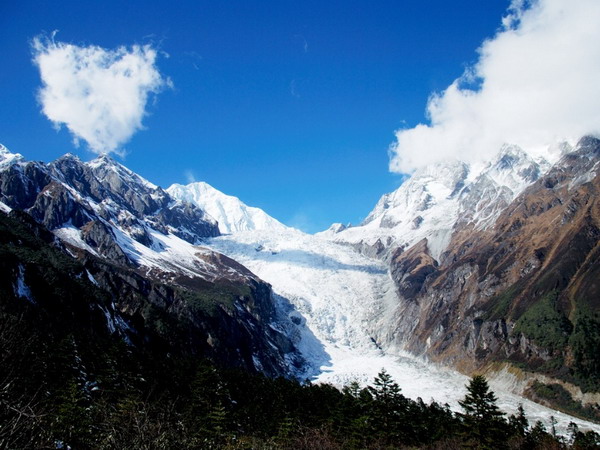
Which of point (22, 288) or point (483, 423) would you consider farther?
point (22, 288)

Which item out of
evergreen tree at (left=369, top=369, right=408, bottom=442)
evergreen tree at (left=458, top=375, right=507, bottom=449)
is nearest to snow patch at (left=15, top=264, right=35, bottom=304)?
evergreen tree at (left=369, top=369, right=408, bottom=442)

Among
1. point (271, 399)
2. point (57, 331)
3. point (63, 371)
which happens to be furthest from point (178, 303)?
point (63, 371)

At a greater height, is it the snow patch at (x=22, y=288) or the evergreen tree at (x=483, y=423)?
the evergreen tree at (x=483, y=423)

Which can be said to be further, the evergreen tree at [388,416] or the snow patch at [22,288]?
the snow patch at [22,288]

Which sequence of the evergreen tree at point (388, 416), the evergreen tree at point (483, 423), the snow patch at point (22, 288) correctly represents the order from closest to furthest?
the evergreen tree at point (483, 423), the evergreen tree at point (388, 416), the snow patch at point (22, 288)

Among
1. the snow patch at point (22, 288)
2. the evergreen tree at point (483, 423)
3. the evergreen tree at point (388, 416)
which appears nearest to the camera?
the evergreen tree at point (483, 423)

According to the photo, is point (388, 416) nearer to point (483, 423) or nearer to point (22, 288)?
point (483, 423)

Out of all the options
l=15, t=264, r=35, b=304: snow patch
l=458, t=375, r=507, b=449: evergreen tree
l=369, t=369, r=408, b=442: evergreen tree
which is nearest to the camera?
l=458, t=375, r=507, b=449: evergreen tree

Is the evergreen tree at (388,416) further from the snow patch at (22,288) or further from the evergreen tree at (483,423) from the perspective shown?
the snow patch at (22,288)

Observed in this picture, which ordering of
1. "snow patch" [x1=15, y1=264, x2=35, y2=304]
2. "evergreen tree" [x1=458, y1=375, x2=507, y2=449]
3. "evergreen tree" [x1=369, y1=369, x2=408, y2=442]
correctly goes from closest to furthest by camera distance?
1. "evergreen tree" [x1=458, y1=375, x2=507, y2=449]
2. "evergreen tree" [x1=369, y1=369, x2=408, y2=442]
3. "snow patch" [x1=15, y1=264, x2=35, y2=304]

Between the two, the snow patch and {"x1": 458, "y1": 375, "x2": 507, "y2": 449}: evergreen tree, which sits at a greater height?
{"x1": 458, "y1": 375, "x2": 507, "y2": 449}: evergreen tree

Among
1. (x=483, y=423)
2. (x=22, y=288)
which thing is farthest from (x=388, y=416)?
(x=22, y=288)

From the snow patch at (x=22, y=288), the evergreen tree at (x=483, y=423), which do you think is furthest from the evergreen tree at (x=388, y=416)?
the snow patch at (x=22, y=288)

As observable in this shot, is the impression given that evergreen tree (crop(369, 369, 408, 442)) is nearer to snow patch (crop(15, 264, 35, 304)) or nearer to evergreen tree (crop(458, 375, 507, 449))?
evergreen tree (crop(458, 375, 507, 449))
